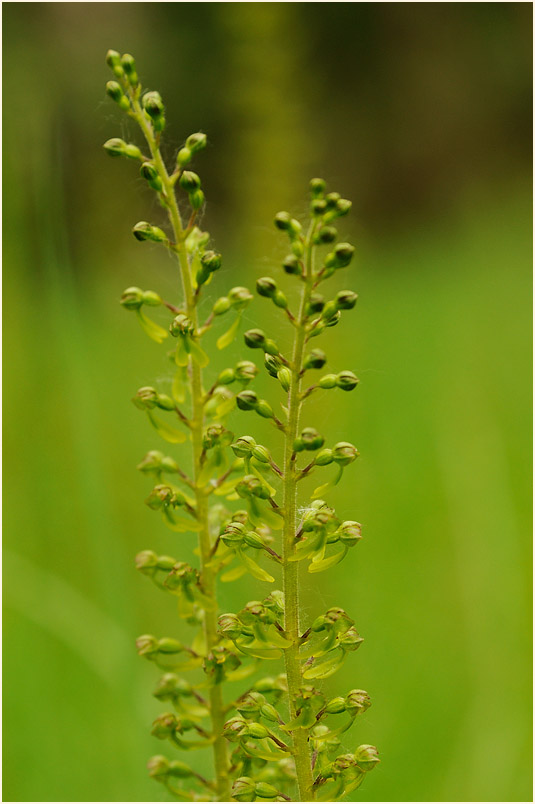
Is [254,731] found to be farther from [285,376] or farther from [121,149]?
[121,149]

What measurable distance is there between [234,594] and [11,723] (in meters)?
0.29

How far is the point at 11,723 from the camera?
0.94 meters

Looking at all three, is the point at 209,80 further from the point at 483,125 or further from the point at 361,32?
the point at 483,125

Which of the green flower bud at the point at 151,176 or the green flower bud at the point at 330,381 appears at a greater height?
the green flower bud at the point at 151,176

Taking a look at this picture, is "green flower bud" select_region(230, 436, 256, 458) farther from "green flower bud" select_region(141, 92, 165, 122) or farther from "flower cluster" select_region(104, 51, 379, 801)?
"green flower bud" select_region(141, 92, 165, 122)

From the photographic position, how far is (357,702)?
1.21 ft

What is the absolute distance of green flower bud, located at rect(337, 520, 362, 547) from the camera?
379 millimetres

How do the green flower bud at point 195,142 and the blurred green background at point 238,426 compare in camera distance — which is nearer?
the green flower bud at point 195,142

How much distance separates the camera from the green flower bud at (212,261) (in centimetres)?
39

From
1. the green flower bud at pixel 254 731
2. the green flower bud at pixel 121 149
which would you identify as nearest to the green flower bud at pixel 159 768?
the green flower bud at pixel 254 731

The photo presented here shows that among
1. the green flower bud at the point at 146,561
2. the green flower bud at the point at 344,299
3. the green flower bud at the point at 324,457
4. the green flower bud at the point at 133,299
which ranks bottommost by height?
the green flower bud at the point at 146,561

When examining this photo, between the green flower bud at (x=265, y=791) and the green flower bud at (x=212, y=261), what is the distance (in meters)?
0.22

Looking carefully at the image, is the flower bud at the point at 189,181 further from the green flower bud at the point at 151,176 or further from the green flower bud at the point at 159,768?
the green flower bud at the point at 159,768

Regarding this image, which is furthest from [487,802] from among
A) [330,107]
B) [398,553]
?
[330,107]
